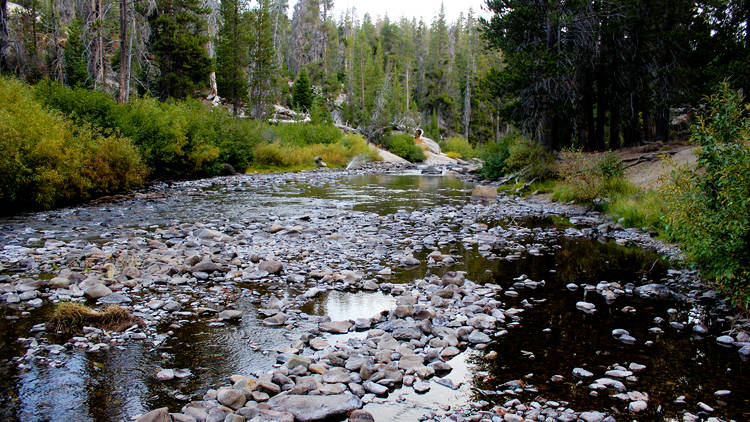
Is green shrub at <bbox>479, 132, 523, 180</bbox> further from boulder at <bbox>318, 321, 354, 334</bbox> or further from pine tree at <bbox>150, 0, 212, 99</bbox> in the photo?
pine tree at <bbox>150, 0, 212, 99</bbox>

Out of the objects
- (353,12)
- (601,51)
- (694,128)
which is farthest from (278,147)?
(353,12)

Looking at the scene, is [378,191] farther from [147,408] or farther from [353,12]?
[353,12]

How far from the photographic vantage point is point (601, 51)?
25688mm

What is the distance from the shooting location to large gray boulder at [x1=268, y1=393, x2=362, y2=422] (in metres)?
4.28

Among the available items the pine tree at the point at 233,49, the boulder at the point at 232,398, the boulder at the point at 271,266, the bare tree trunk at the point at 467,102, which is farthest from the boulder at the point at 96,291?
the bare tree trunk at the point at 467,102

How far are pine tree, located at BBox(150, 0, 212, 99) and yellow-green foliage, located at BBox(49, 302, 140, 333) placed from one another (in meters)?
40.3

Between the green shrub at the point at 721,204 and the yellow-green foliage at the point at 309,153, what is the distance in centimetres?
3357

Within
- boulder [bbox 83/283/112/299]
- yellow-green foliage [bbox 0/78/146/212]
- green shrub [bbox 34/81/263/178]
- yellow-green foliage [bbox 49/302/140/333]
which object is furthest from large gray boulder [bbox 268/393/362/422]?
green shrub [bbox 34/81/263/178]

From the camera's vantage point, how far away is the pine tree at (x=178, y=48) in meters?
41.1

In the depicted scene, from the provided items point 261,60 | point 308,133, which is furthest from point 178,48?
point 308,133

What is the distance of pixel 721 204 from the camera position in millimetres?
6711

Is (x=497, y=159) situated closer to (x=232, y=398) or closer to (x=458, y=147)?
(x=232, y=398)

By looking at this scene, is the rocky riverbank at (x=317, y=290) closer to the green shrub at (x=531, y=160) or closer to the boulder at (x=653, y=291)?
the boulder at (x=653, y=291)

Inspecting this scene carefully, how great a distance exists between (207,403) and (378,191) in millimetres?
21627
